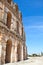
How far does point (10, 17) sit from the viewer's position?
15.2 metres

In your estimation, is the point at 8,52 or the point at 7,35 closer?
the point at 7,35

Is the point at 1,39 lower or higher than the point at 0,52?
higher

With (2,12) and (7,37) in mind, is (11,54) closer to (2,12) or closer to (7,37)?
(7,37)

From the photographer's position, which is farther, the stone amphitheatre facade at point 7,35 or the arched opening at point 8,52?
the arched opening at point 8,52

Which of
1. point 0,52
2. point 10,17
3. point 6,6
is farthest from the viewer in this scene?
point 10,17

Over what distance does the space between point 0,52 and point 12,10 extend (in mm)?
5592

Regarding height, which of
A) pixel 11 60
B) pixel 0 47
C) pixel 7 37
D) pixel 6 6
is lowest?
pixel 11 60

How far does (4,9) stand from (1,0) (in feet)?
2.85

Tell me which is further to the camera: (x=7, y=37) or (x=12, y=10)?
(x=12, y=10)

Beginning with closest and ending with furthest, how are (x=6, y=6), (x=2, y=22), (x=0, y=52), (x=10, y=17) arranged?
1. (x=0, y=52)
2. (x=2, y=22)
3. (x=6, y=6)
4. (x=10, y=17)

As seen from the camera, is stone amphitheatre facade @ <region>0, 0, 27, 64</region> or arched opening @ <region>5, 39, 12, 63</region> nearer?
stone amphitheatre facade @ <region>0, 0, 27, 64</region>

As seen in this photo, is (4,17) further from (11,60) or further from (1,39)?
(11,60)

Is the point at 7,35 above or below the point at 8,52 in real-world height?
above

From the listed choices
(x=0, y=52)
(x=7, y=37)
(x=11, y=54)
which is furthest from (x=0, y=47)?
(x=11, y=54)
